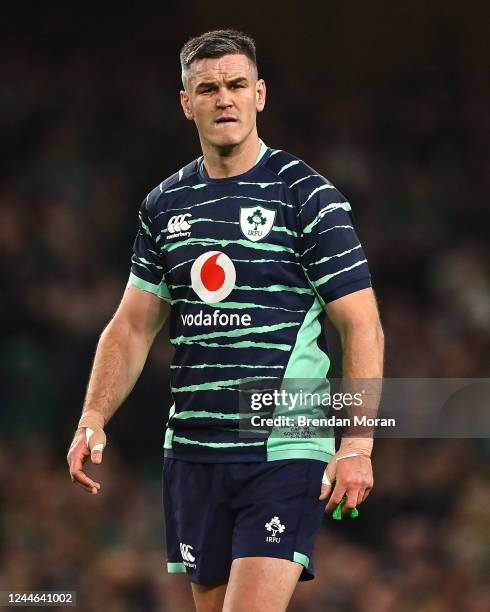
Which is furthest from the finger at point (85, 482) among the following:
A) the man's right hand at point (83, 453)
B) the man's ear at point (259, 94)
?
the man's ear at point (259, 94)

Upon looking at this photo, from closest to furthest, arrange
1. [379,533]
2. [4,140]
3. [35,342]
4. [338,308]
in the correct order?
1. [338,308]
2. [379,533]
3. [35,342]
4. [4,140]

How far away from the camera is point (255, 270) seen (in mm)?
3910

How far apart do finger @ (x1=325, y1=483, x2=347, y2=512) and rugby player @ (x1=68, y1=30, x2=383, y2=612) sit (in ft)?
0.25

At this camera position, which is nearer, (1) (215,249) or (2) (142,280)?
(1) (215,249)

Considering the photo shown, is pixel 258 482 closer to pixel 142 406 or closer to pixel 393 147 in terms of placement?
pixel 142 406

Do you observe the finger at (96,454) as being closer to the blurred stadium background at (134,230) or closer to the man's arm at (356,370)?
the man's arm at (356,370)

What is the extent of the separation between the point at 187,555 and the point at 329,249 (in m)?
1.04

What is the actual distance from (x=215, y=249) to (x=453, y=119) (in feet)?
21.4

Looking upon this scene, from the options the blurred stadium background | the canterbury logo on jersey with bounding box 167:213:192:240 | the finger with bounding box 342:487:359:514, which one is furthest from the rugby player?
the blurred stadium background

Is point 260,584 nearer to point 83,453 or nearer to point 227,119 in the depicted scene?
point 83,453

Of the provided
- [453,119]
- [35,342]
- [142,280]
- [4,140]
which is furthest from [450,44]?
[142,280]

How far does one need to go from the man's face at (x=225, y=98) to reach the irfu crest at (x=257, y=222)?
0.74ft

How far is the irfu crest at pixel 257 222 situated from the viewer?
3.92 meters

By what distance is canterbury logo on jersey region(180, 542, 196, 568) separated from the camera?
398cm
